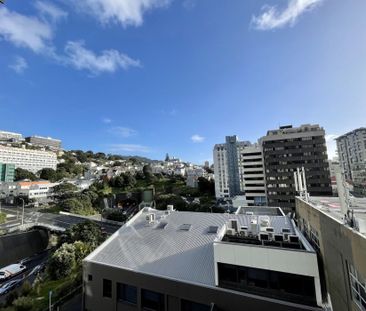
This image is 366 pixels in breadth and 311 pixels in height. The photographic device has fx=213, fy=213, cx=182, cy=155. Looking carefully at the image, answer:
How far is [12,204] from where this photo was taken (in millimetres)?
76688

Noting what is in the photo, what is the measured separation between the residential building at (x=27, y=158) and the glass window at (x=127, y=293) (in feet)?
433

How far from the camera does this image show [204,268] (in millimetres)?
14055

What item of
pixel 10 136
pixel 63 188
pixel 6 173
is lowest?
pixel 63 188

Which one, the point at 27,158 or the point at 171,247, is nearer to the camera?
the point at 171,247

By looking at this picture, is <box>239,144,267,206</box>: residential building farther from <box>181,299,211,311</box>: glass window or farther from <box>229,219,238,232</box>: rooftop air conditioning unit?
<box>181,299,211,311</box>: glass window

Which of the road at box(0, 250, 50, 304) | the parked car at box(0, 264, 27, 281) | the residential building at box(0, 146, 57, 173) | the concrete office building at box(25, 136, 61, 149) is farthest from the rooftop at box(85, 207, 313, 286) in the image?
the concrete office building at box(25, 136, 61, 149)

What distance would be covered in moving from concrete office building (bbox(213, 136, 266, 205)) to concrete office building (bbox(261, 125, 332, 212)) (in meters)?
4.76

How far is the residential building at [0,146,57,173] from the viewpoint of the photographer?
11478cm

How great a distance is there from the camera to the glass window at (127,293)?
1523 centimetres

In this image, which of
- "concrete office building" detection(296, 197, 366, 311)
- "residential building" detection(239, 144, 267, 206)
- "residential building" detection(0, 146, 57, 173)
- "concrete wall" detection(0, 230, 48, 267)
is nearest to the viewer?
"concrete office building" detection(296, 197, 366, 311)

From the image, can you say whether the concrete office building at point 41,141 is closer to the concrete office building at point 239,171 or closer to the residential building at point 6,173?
the residential building at point 6,173

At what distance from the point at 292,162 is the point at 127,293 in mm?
67376

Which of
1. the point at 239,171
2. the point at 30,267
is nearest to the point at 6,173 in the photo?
the point at 30,267

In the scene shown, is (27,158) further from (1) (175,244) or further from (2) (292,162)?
(1) (175,244)
